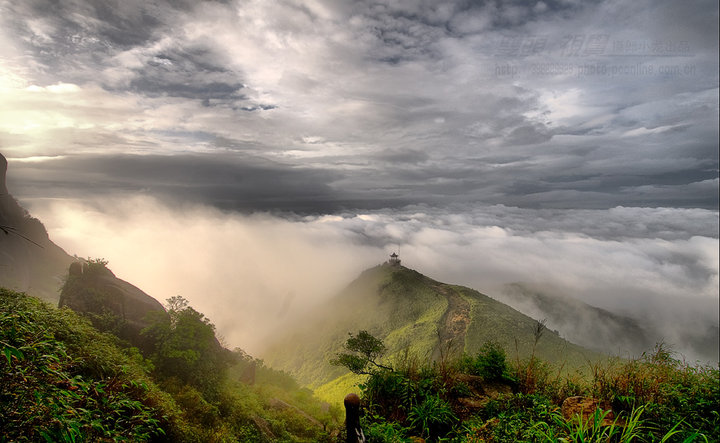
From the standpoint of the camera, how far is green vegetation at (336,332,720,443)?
6.11m

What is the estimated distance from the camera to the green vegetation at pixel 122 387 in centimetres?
419

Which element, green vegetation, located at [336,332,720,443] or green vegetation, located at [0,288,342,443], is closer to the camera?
green vegetation, located at [0,288,342,443]

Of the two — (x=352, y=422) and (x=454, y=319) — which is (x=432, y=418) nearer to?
(x=352, y=422)

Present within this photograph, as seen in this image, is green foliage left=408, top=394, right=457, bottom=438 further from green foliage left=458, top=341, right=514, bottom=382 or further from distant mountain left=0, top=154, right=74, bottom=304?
distant mountain left=0, top=154, right=74, bottom=304

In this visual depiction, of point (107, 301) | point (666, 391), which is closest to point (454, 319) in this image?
point (107, 301)

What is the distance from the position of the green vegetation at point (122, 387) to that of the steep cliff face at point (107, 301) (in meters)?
2.71

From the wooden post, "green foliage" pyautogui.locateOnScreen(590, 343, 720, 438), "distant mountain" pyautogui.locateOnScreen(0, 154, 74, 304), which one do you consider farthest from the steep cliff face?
"green foliage" pyautogui.locateOnScreen(590, 343, 720, 438)

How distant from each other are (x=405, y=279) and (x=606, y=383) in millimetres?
165425

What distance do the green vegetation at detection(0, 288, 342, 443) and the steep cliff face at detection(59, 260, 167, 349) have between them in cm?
271

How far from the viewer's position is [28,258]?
74125 mm

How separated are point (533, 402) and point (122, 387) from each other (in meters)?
9.88

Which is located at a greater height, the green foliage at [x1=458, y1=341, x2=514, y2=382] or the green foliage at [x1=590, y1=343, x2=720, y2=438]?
the green foliage at [x1=590, y1=343, x2=720, y2=438]

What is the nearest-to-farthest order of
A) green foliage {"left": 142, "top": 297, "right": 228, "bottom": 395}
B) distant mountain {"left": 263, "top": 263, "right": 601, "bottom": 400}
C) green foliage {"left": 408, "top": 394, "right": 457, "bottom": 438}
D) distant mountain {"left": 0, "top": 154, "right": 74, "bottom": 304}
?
green foliage {"left": 408, "top": 394, "right": 457, "bottom": 438} < green foliage {"left": 142, "top": 297, "right": 228, "bottom": 395} < distant mountain {"left": 0, "top": 154, "right": 74, "bottom": 304} < distant mountain {"left": 263, "top": 263, "right": 601, "bottom": 400}

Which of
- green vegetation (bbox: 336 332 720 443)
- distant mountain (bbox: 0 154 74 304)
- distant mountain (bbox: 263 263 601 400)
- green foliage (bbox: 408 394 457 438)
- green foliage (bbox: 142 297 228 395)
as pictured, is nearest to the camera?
green vegetation (bbox: 336 332 720 443)
